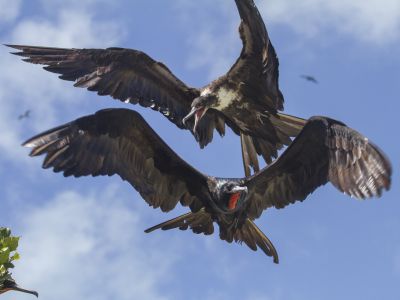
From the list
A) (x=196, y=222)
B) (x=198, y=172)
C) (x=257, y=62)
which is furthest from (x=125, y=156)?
(x=257, y=62)

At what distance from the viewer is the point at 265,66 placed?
1181cm

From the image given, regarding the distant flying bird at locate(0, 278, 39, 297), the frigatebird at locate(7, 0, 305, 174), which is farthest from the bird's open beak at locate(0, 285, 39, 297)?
the frigatebird at locate(7, 0, 305, 174)

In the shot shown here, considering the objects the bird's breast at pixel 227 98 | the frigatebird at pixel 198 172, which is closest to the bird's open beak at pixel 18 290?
the frigatebird at pixel 198 172

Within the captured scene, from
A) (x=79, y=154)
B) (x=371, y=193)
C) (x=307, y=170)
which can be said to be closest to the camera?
(x=371, y=193)

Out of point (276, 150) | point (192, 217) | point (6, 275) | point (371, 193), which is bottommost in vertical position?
point (6, 275)

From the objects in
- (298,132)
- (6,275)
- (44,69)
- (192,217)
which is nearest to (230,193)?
(192,217)

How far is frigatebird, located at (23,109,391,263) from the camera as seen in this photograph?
33.9ft

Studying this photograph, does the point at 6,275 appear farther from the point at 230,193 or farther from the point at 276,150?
the point at 276,150

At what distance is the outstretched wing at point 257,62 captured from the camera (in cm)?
1149

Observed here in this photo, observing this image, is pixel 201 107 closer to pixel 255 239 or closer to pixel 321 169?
pixel 255 239

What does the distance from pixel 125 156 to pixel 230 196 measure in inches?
45.2

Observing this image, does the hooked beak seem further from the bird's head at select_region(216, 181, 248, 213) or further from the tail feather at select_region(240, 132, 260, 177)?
the tail feather at select_region(240, 132, 260, 177)

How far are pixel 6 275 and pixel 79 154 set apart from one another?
259 centimetres

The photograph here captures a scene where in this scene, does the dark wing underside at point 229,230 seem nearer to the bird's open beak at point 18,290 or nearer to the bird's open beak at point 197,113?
the bird's open beak at point 197,113
